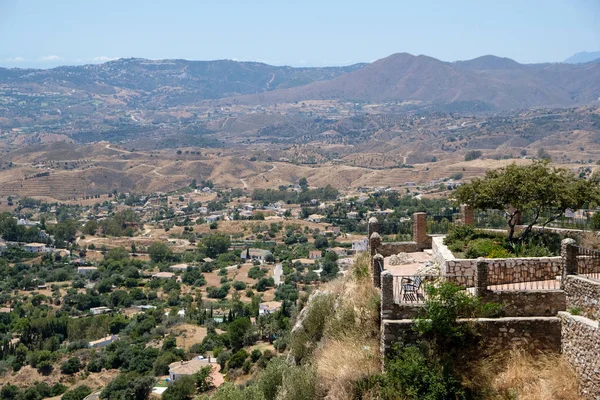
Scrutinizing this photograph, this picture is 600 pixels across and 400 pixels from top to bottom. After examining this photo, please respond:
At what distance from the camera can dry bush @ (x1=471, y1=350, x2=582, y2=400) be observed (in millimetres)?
9406

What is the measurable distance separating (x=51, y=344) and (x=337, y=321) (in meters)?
35.2

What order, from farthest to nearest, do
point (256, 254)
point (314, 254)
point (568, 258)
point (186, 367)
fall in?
1. point (256, 254)
2. point (314, 254)
3. point (186, 367)
4. point (568, 258)

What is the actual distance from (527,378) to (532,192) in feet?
15.9

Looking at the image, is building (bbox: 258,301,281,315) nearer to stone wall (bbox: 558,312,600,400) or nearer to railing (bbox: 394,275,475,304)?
railing (bbox: 394,275,475,304)

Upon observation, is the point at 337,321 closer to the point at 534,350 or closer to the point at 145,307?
the point at 534,350

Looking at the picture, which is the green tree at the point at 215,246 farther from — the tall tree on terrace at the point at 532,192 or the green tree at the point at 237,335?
the tall tree on terrace at the point at 532,192

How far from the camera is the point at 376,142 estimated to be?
193 m

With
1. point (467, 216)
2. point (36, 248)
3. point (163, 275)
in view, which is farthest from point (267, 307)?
point (36, 248)

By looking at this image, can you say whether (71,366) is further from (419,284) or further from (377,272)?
(419,284)

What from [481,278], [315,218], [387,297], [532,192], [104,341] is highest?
[532,192]

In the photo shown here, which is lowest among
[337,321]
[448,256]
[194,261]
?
[194,261]

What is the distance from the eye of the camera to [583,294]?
9.95 meters

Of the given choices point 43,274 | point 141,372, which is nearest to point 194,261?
point 43,274

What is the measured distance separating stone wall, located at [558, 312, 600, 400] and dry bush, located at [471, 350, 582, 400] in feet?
0.44
